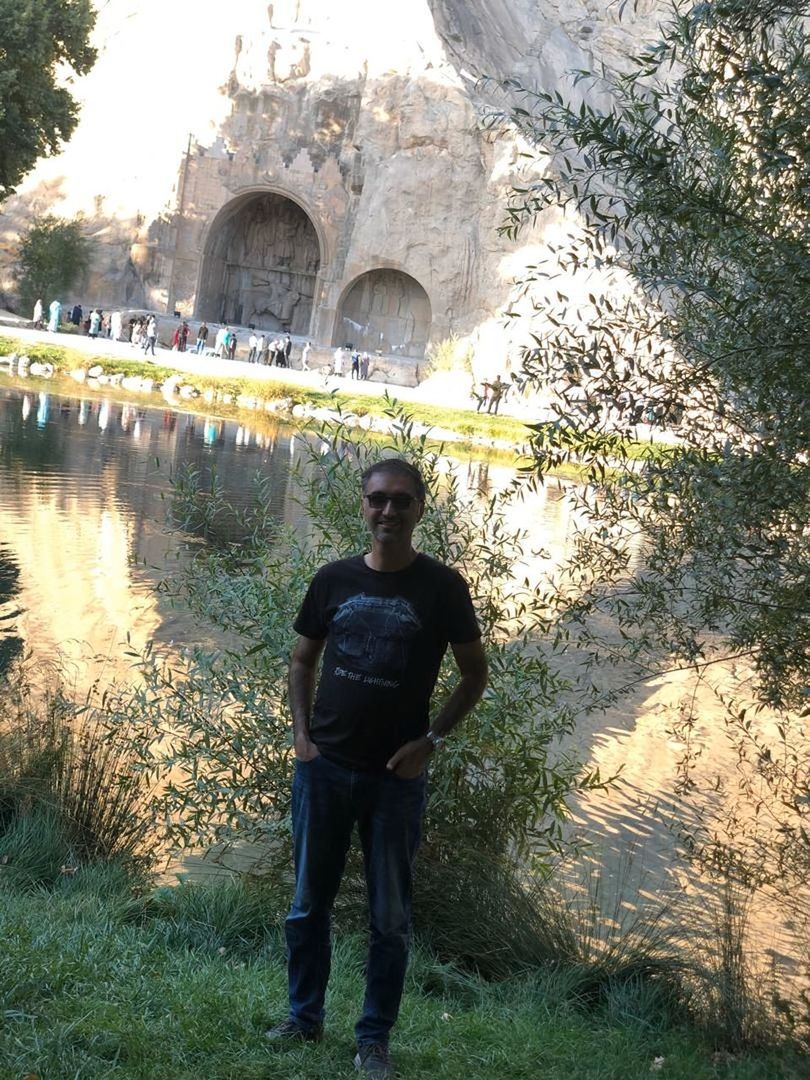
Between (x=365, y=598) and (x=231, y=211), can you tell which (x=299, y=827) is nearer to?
(x=365, y=598)

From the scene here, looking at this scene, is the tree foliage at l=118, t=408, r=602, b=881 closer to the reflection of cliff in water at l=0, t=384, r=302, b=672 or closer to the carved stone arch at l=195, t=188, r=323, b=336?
the reflection of cliff in water at l=0, t=384, r=302, b=672

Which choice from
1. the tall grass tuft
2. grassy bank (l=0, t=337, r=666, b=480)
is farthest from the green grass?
grassy bank (l=0, t=337, r=666, b=480)

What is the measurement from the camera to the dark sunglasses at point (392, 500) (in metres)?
3.44

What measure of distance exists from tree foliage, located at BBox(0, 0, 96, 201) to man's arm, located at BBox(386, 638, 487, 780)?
72.7 ft

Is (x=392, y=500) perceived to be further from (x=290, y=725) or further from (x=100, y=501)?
(x=100, y=501)

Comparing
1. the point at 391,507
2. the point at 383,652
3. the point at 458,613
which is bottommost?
the point at 383,652

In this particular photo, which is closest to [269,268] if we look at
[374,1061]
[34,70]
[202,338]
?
[202,338]

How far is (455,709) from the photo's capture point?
3609 millimetres

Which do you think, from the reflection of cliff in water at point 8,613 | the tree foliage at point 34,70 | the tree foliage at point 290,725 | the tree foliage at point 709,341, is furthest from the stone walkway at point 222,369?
the tree foliage at point 709,341

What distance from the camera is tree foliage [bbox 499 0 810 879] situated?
419 cm

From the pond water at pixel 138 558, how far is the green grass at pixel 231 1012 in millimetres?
2128

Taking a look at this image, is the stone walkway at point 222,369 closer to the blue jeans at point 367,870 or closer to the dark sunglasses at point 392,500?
the dark sunglasses at point 392,500

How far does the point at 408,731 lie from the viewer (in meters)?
3.43

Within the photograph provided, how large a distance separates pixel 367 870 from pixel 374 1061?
50 centimetres
